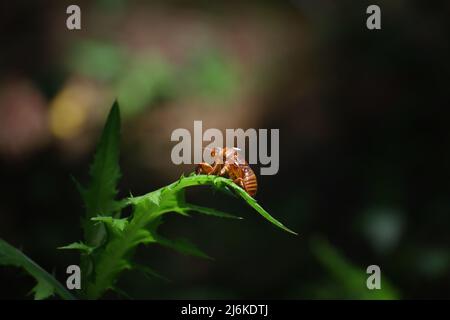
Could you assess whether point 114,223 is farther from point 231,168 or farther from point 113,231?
point 231,168

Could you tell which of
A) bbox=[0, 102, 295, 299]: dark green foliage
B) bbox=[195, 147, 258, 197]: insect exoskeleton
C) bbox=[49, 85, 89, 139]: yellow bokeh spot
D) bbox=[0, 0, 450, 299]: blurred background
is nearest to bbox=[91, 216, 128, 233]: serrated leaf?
bbox=[0, 102, 295, 299]: dark green foliage

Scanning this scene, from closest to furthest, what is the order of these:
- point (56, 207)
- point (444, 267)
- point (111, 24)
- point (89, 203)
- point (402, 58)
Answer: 1. point (89, 203)
2. point (444, 267)
3. point (56, 207)
4. point (402, 58)
5. point (111, 24)

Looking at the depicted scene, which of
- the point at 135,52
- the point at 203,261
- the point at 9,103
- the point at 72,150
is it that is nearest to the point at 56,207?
the point at 72,150

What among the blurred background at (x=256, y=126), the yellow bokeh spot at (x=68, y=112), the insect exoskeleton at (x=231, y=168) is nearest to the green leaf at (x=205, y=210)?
the insect exoskeleton at (x=231, y=168)

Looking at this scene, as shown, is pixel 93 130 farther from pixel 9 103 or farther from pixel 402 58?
pixel 402 58

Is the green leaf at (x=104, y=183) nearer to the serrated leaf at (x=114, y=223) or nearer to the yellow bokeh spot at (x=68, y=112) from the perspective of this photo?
the serrated leaf at (x=114, y=223)
